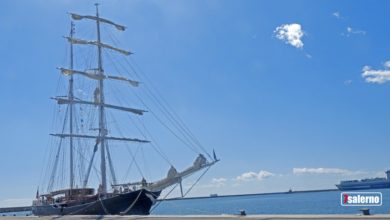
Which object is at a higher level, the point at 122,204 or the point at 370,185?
the point at 370,185

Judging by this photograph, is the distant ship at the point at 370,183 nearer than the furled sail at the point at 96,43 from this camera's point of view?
No

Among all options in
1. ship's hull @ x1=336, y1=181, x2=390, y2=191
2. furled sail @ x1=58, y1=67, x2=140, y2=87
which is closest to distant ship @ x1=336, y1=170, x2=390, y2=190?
ship's hull @ x1=336, y1=181, x2=390, y2=191

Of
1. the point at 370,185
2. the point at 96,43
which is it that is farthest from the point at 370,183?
the point at 96,43

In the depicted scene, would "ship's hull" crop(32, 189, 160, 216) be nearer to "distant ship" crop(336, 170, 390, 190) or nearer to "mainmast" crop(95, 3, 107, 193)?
"mainmast" crop(95, 3, 107, 193)

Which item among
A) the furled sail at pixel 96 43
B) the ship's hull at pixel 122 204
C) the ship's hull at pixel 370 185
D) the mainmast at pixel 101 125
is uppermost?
the furled sail at pixel 96 43

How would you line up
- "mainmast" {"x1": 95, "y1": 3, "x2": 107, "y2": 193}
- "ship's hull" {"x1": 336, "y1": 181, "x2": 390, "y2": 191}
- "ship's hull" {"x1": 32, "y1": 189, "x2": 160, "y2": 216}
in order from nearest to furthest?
1. "ship's hull" {"x1": 32, "y1": 189, "x2": 160, "y2": 216}
2. "mainmast" {"x1": 95, "y1": 3, "x2": 107, "y2": 193}
3. "ship's hull" {"x1": 336, "y1": 181, "x2": 390, "y2": 191}

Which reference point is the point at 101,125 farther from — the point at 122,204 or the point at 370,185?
the point at 370,185

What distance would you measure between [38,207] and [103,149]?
44.8 ft

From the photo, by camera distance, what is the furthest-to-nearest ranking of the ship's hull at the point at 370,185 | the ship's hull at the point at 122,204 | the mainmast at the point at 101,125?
the ship's hull at the point at 370,185 → the mainmast at the point at 101,125 → the ship's hull at the point at 122,204

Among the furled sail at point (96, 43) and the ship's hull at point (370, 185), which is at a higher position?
the furled sail at point (96, 43)

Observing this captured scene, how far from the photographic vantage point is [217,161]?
43844mm

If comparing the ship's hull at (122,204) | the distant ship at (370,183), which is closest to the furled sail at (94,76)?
the ship's hull at (122,204)

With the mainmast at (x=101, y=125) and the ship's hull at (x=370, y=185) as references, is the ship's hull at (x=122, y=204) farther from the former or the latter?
the ship's hull at (x=370, y=185)

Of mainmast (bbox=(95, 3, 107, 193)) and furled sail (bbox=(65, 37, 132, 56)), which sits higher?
furled sail (bbox=(65, 37, 132, 56))
